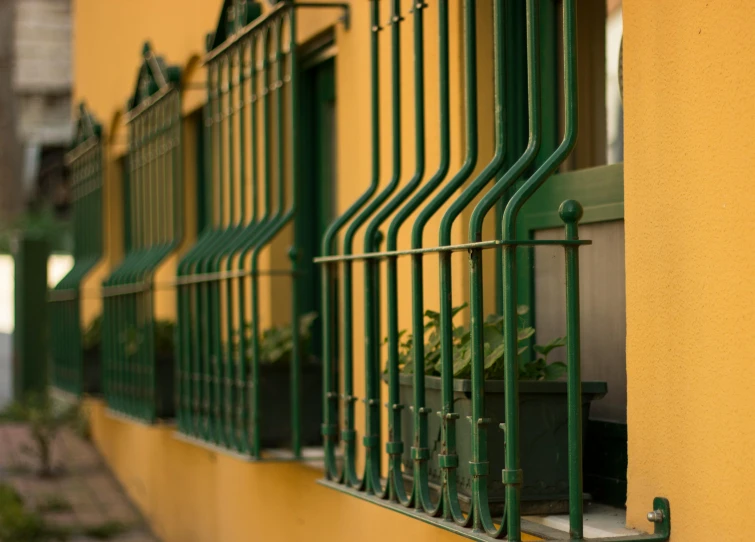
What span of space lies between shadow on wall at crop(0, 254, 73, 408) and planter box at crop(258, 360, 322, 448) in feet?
23.2

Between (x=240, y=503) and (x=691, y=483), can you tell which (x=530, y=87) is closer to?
(x=691, y=483)

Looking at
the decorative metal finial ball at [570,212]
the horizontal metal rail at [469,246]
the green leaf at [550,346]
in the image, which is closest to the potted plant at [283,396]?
the horizontal metal rail at [469,246]

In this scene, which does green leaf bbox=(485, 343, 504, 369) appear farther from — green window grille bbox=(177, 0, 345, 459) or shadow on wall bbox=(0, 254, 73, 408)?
shadow on wall bbox=(0, 254, 73, 408)

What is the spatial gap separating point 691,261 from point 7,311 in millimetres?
14583

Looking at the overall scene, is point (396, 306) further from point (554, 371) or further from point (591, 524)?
point (591, 524)

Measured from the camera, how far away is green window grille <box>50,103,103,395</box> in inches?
334

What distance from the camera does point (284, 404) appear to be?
4941 millimetres

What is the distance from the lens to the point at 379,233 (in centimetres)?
396

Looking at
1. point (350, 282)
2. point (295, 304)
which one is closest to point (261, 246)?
point (295, 304)

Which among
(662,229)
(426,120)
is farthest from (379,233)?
(662,229)

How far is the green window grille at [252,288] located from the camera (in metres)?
4.69

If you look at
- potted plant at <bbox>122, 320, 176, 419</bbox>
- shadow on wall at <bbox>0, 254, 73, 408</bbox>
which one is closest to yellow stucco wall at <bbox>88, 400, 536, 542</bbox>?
potted plant at <bbox>122, 320, 176, 419</bbox>

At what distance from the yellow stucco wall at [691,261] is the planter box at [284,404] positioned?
2208 mm

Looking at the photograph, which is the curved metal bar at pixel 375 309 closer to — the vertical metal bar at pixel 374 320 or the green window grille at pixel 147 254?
the vertical metal bar at pixel 374 320
